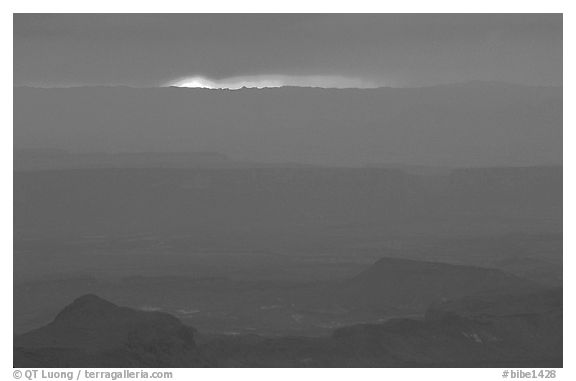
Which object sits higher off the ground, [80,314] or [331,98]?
[331,98]

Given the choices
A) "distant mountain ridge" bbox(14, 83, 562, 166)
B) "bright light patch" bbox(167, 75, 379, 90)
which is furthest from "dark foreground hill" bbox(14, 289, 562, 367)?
"bright light patch" bbox(167, 75, 379, 90)

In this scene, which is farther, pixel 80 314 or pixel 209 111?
pixel 209 111

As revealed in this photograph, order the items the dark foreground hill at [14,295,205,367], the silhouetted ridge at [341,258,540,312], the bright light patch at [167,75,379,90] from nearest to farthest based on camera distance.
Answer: the dark foreground hill at [14,295,205,367] < the silhouetted ridge at [341,258,540,312] < the bright light patch at [167,75,379,90]

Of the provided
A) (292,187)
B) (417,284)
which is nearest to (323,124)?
(292,187)

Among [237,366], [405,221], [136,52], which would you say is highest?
[136,52]

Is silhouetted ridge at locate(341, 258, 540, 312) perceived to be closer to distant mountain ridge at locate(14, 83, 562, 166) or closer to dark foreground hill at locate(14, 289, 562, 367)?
dark foreground hill at locate(14, 289, 562, 367)

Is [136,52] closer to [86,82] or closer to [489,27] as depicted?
[86,82]

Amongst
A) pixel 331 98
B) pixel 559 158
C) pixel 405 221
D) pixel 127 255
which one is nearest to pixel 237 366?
pixel 127 255
